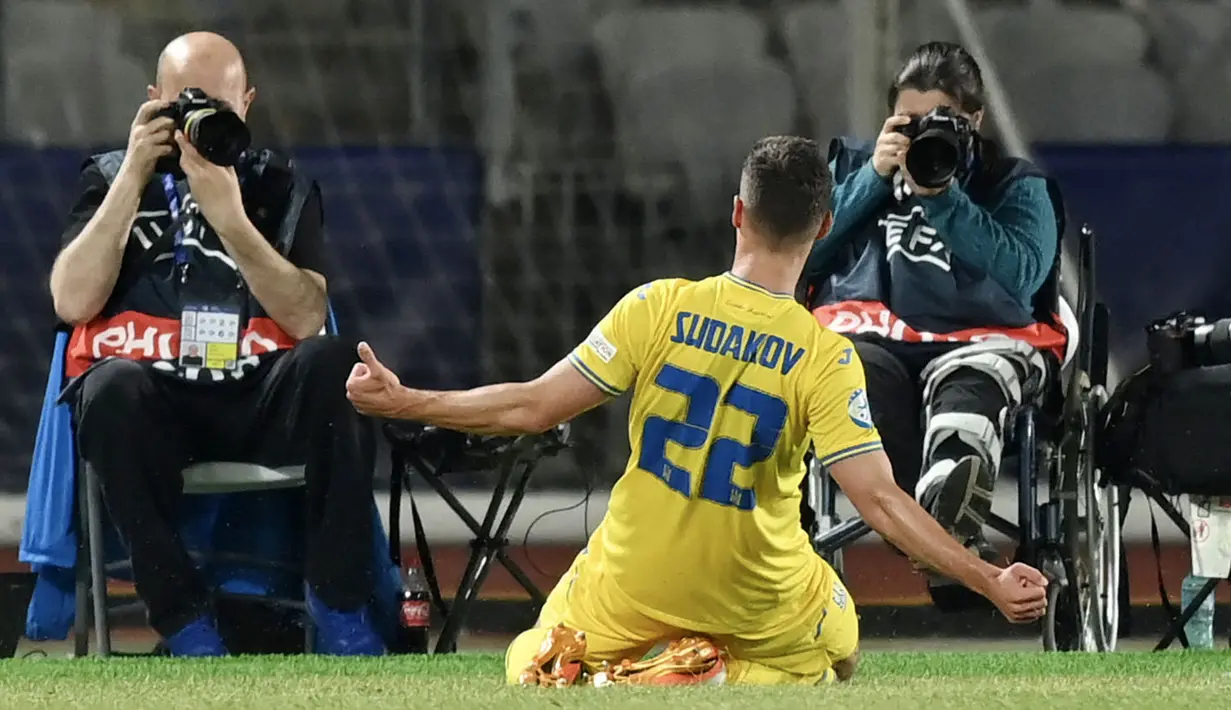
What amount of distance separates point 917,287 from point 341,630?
140 cm

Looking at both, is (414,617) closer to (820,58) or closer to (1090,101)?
(820,58)

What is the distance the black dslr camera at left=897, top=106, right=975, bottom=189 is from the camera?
14.1 ft

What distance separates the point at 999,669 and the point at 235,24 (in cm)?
439

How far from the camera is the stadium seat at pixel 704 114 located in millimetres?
7008

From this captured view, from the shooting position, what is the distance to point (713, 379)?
3.15m

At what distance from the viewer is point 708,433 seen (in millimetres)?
3145

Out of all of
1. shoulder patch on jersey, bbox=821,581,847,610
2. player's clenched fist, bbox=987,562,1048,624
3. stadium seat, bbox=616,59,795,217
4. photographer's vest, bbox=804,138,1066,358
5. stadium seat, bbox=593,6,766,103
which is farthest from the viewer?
stadium seat, bbox=593,6,766,103

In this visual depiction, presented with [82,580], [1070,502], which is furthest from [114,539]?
[1070,502]

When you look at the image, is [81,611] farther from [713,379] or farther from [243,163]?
[713,379]

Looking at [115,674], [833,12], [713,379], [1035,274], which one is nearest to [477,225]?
[833,12]

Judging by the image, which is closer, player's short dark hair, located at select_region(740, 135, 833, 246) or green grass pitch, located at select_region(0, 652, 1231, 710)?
green grass pitch, located at select_region(0, 652, 1231, 710)

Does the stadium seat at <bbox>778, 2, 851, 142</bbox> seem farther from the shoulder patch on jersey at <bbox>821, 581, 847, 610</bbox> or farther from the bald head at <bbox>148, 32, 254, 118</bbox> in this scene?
the shoulder patch on jersey at <bbox>821, 581, 847, 610</bbox>

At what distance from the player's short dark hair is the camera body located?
55.3 inches

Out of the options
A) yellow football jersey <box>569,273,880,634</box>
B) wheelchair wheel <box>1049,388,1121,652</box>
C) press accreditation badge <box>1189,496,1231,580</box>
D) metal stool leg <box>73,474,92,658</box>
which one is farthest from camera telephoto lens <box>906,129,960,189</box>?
metal stool leg <box>73,474,92,658</box>
